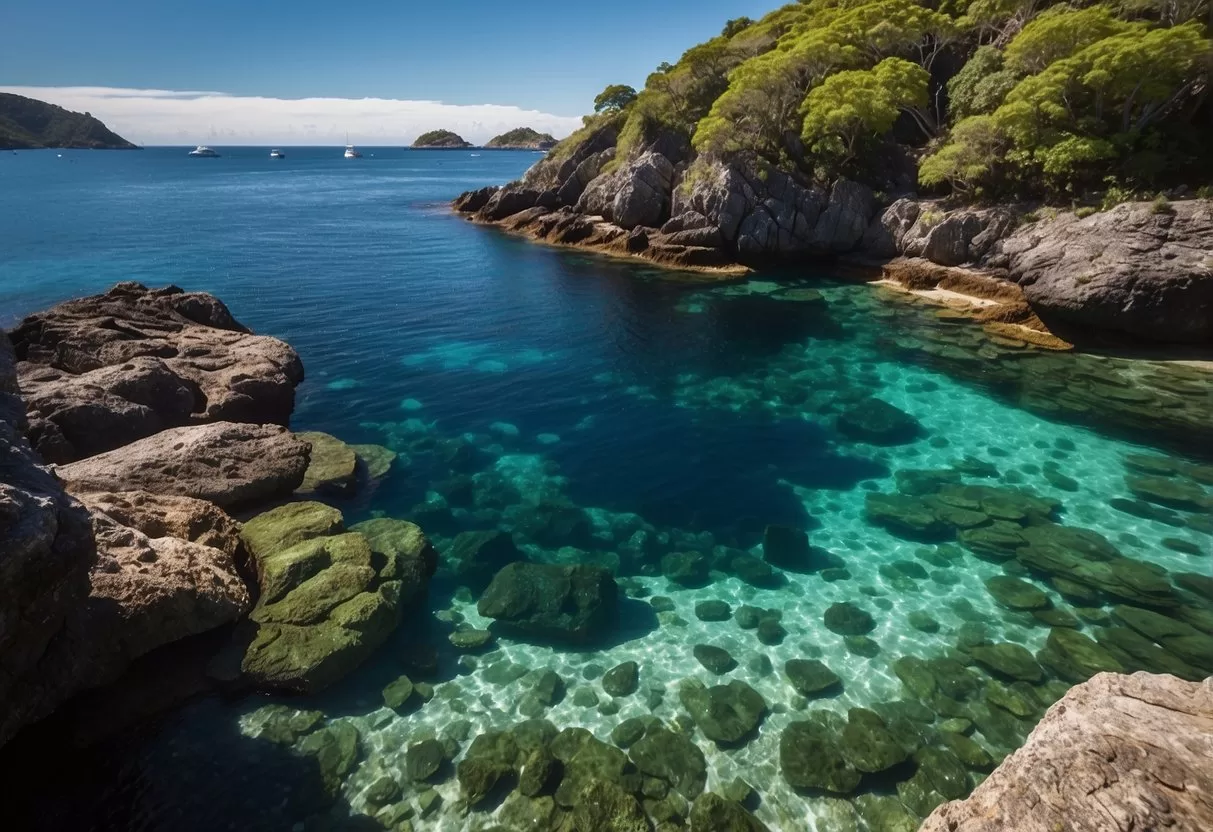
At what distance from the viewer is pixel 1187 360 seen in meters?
29.0

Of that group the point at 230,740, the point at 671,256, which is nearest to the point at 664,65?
the point at 671,256

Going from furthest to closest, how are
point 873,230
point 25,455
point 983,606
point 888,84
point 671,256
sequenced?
point 671,256 → point 873,230 → point 888,84 → point 983,606 → point 25,455

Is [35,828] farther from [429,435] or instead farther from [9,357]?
[429,435]

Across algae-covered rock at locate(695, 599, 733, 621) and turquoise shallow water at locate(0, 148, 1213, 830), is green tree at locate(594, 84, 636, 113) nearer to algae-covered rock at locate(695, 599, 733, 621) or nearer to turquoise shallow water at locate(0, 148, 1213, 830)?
turquoise shallow water at locate(0, 148, 1213, 830)

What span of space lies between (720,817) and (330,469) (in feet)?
54.1

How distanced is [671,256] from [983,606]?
42.4 m

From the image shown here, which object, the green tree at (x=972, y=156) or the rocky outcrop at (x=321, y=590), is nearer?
the rocky outcrop at (x=321, y=590)

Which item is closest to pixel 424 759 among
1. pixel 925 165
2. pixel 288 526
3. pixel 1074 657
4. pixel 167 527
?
pixel 288 526

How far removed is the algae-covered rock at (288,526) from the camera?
16.2 meters

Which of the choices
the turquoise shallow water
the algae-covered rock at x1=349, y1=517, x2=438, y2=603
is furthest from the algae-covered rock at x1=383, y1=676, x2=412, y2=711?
the algae-covered rock at x1=349, y1=517, x2=438, y2=603

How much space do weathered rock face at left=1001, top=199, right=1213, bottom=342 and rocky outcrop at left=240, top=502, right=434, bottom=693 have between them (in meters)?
34.4

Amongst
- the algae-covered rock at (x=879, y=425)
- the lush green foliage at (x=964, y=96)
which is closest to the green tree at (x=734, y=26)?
the lush green foliage at (x=964, y=96)

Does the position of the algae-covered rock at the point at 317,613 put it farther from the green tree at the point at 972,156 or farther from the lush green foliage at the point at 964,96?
the green tree at the point at 972,156

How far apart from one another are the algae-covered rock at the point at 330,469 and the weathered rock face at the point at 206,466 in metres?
0.73
